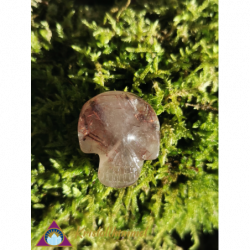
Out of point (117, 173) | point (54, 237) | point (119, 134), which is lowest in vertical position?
point (54, 237)

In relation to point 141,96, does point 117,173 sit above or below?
below

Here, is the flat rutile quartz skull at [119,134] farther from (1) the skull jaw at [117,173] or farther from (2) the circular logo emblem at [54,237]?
(2) the circular logo emblem at [54,237]

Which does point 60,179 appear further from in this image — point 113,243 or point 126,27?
point 126,27

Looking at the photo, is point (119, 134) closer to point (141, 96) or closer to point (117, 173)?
point (117, 173)

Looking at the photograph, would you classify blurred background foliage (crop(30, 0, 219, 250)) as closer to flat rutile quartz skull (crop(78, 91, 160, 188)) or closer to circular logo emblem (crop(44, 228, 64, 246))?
circular logo emblem (crop(44, 228, 64, 246))

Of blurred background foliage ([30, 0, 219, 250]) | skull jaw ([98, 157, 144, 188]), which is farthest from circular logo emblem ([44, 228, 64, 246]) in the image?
skull jaw ([98, 157, 144, 188])

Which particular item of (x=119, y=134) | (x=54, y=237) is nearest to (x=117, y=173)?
(x=119, y=134)

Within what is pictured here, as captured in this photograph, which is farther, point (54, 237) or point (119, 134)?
point (54, 237)
